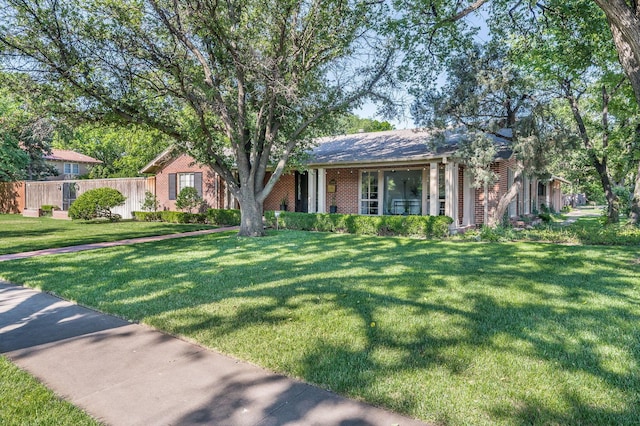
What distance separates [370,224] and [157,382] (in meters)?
10.5

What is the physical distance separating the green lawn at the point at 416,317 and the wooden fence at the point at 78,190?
13542 millimetres

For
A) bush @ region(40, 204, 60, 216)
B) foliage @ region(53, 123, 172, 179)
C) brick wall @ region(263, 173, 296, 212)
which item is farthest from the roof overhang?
bush @ region(40, 204, 60, 216)

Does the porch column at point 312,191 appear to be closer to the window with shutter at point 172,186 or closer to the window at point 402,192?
the window at point 402,192

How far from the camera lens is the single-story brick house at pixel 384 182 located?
527 inches

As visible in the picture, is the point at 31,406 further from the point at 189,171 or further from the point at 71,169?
the point at 71,169

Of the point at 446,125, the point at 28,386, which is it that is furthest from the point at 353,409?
the point at 446,125

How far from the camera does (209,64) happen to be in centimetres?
1147

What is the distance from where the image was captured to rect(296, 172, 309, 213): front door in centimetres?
1803

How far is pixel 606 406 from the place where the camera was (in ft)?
8.51

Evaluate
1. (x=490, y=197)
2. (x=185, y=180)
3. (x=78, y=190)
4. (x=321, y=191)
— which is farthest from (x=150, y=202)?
(x=490, y=197)

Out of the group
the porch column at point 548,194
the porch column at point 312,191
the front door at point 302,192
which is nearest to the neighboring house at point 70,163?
the front door at point 302,192

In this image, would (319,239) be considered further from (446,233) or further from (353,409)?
(353,409)

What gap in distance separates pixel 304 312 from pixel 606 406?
2.86 metres

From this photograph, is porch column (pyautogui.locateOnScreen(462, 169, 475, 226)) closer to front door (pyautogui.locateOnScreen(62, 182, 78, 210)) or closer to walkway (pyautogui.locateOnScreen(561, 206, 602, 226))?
walkway (pyautogui.locateOnScreen(561, 206, 602, 226))
